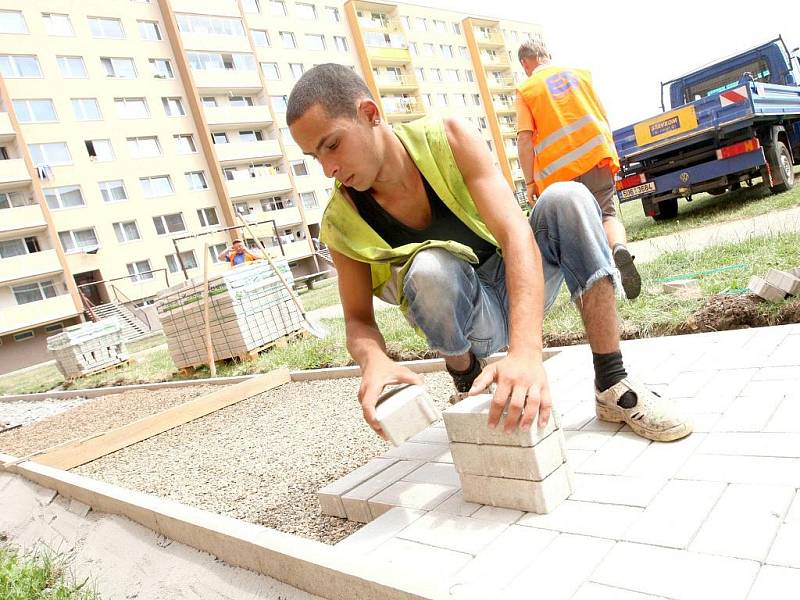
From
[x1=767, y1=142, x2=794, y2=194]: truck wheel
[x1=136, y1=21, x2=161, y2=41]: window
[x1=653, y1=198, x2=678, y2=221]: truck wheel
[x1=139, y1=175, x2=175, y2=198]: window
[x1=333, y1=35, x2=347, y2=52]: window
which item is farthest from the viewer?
[x1=333, y1=35, x2=347, y2=52]: window

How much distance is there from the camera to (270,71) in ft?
130

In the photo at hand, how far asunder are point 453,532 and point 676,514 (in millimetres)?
685

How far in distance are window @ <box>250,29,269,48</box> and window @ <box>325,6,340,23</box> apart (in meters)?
6.55

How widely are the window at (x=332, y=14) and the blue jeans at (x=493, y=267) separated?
4693 cm

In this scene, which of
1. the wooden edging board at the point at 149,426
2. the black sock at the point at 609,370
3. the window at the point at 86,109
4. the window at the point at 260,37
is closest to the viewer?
the black sock at the point at 609,370

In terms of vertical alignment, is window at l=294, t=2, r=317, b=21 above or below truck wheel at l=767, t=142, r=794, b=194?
above

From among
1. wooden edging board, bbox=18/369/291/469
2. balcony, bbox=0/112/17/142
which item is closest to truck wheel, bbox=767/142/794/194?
wooden edging board, bbox=18/369/291/469

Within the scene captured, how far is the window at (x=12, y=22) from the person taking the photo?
2959cm

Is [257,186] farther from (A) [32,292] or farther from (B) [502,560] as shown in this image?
(B) [502,560]

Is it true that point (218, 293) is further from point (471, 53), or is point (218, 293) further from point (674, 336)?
point (471, 53)

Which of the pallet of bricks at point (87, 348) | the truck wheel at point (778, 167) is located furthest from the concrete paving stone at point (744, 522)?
the pallet of bricks at point (87, 348)

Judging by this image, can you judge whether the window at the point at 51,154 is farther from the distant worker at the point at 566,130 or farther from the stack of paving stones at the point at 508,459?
the stack of paving stones at the point at 508,459

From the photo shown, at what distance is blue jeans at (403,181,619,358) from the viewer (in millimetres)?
2201

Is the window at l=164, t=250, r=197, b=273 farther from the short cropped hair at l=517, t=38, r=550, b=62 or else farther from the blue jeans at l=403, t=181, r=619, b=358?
the blue jeans at l=403, t=181, r=619, b=358
